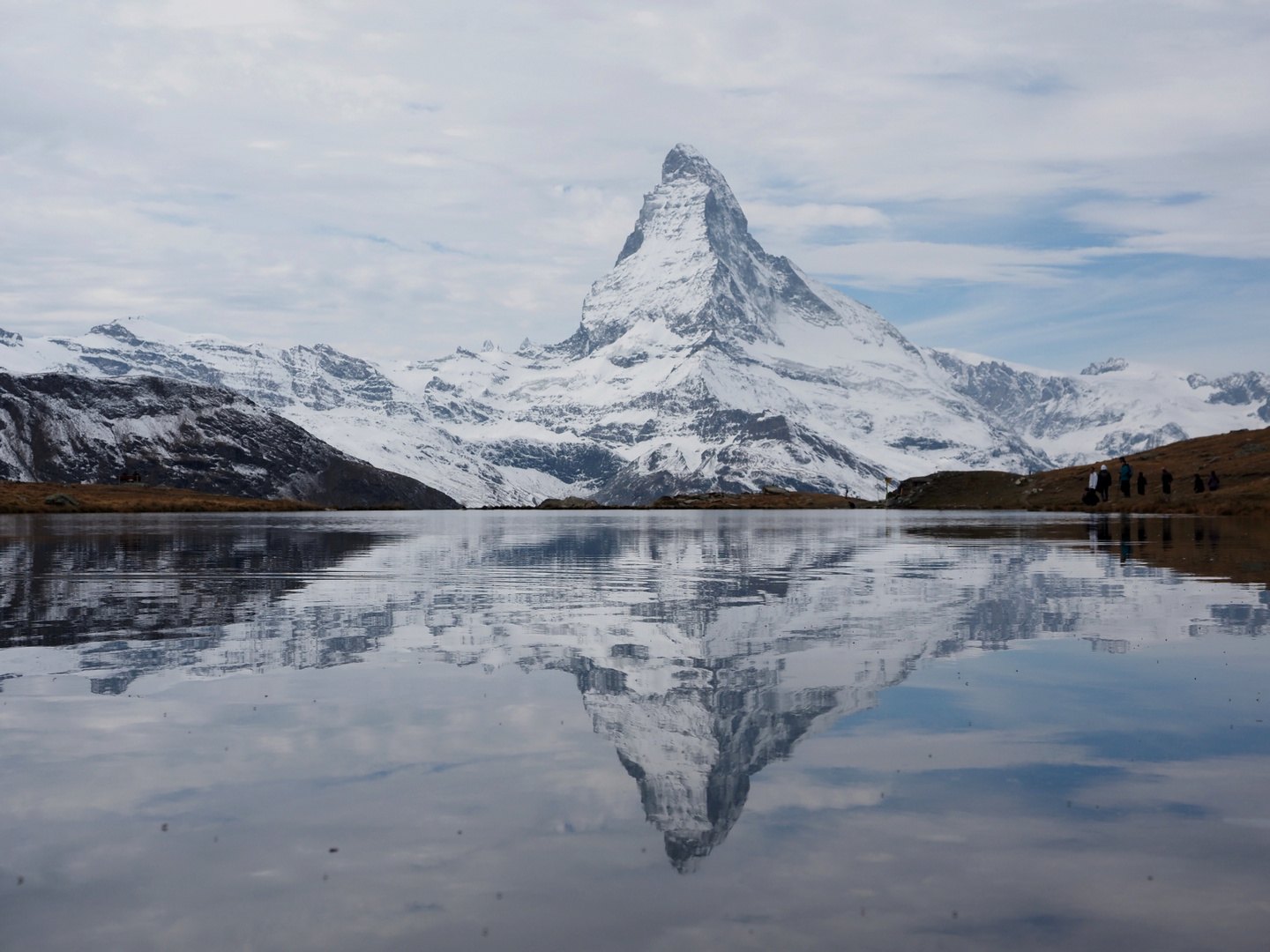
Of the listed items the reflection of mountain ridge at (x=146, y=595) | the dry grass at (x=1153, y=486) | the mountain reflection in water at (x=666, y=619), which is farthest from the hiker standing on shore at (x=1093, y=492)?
the reflection of mountain ridge at (x=146, y=595)

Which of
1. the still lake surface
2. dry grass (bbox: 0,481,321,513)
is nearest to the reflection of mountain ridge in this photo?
the still lake surface

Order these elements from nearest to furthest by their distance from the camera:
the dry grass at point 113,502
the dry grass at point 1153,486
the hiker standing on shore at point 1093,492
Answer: the dry grass at point 1153,486 < the hiker standing on shore at point 1093,492 < the dry grass at point 113,502

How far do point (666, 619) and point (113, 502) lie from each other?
140123 mm

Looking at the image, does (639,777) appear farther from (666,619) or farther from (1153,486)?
(1153,486)

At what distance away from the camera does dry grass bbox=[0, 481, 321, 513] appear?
122750 mm

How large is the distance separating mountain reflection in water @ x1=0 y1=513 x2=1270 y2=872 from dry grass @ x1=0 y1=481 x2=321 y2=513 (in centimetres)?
9411

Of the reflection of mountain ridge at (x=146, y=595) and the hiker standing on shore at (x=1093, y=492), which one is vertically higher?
the hiker standing on shore at (x=1093, y=492)

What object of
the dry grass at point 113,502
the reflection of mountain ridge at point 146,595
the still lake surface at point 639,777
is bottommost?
the still lake surface at point 639,777

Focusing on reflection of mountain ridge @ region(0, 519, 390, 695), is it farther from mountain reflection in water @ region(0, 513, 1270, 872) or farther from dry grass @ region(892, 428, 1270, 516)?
dry grass @ region(892, 428, 1270, 516)

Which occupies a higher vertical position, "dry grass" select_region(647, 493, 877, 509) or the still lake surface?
"dry grass" select_region(647, 493, 877, 509)

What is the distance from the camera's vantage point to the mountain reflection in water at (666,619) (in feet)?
36.5

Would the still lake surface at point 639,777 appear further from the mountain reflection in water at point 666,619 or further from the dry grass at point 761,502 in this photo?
the dry grass at point 761,502

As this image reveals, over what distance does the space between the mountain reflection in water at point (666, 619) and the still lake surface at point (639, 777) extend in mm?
102

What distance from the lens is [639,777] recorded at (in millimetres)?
9203
